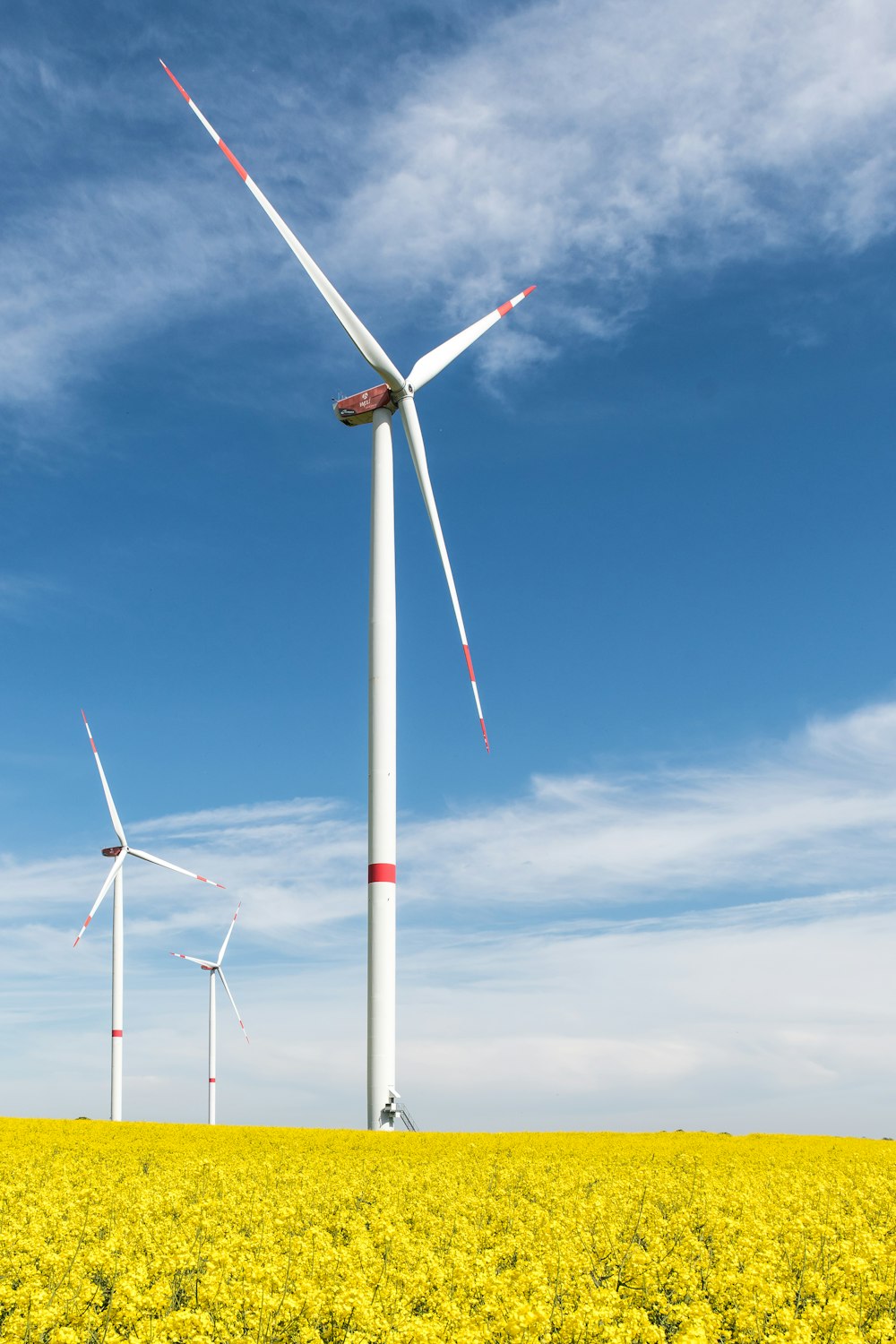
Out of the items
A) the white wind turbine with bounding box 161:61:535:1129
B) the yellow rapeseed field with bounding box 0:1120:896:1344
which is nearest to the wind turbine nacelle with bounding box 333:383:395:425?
the white wind turbine with bounding box 161:61:535:1129

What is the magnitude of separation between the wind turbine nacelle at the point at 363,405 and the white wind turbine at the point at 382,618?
0.04m

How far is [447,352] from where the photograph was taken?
172 ft

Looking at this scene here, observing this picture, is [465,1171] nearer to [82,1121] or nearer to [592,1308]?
[592,1308]

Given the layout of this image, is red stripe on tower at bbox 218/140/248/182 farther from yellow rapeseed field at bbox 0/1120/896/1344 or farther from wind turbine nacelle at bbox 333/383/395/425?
yellow rapeseed field at bbox 0/1120/896/1344

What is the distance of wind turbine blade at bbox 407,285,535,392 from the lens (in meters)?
50.8

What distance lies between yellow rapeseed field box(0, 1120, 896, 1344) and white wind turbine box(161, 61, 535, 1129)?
8360 millimetres

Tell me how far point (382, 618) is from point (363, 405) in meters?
12.6

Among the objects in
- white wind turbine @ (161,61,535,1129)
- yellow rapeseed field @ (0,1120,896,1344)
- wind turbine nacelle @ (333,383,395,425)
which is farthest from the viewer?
wind turbine nacelle @ (333,383,395,425)

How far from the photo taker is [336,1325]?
1398 cm

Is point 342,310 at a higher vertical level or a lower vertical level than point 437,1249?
higher

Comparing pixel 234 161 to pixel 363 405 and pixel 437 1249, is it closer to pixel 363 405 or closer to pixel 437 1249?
pixel 363 405

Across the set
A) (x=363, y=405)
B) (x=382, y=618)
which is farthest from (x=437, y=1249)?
(x=363, y=405)

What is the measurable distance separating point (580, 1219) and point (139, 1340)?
1017cm

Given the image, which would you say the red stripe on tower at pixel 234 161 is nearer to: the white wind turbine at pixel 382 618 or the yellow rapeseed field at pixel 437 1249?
the white wind turbine at pixel 382 618
